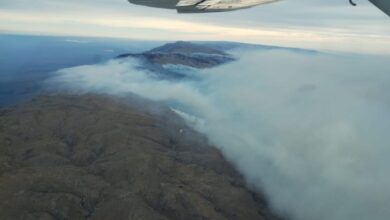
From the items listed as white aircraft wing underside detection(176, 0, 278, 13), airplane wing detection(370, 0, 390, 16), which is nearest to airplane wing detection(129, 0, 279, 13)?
white aircraft wing underside detection(176, 0, 278, 13)

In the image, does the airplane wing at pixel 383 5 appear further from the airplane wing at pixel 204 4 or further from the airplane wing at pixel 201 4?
the airplane wing at pixel 201 4

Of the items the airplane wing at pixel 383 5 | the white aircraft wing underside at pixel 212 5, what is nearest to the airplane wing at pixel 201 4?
the white aircraft wing underside at pixel 212 5

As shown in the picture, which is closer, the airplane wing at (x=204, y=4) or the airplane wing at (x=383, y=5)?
Answer: the airplane wing at (x=383, y=5)

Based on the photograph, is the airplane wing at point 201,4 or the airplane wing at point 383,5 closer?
the airplane wing at point 383,5

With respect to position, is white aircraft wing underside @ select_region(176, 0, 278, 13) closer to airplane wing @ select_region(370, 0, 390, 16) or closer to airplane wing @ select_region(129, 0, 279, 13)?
airplane wing @ select_region(129, 0, 279, 13)

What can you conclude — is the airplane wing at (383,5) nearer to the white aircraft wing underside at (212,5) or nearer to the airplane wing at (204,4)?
the airplane wing at (204,4)

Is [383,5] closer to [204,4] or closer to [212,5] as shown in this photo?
[212,5]

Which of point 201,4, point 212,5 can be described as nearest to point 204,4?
point 201,4

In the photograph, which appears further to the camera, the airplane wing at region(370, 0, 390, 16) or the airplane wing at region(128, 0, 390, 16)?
the airplane wing at region(128, 0, 390, 16)
